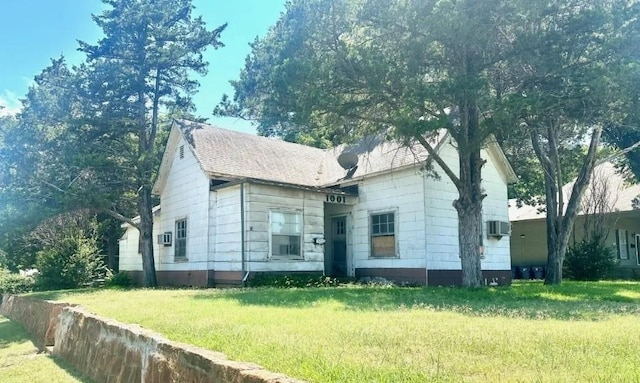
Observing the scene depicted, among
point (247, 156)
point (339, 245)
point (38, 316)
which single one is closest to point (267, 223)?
point (247, 156)

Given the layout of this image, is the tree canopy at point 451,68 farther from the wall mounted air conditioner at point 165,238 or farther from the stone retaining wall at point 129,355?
the wall mounted air conditioner at point 165,238

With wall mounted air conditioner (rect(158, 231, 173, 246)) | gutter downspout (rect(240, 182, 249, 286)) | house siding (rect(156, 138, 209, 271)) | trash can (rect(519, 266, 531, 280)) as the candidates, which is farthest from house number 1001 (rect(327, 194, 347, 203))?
trash can (rect(519, 266, 531, 280))

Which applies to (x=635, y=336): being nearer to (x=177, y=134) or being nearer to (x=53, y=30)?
(x=177, y=134)

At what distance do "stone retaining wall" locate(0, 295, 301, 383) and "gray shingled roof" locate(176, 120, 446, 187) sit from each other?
743 centimetres

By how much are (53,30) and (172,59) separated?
14.4ft

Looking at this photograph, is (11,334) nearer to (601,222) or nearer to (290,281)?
(290,281)

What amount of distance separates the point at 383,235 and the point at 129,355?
11432 mm

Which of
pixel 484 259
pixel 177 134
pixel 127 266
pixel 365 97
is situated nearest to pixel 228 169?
pixel 177 134

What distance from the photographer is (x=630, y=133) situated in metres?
19.8

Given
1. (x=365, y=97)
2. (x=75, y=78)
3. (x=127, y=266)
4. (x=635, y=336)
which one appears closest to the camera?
(x=635, y=336)

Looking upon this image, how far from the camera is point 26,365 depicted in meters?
9.33

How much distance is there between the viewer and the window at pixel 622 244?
26234 mm

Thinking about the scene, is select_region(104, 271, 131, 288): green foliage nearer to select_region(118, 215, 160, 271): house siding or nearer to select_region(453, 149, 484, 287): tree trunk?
select_region(118, 215, 160, 271): house siding

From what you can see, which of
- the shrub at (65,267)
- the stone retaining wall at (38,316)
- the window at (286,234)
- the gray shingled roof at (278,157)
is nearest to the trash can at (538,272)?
the gray shingled roof at (278,157)
